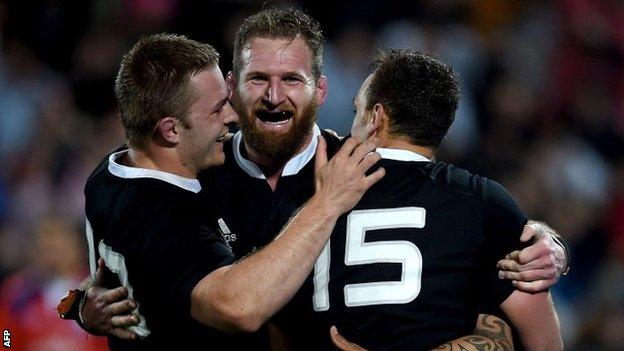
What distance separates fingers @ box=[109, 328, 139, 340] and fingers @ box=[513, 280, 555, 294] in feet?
4.44

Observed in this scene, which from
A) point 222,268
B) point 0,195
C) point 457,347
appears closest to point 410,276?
point 457,347

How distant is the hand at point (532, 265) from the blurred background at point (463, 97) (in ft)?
13.7

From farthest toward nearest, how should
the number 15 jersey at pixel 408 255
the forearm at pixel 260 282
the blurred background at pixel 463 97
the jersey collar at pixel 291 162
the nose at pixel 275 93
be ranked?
the blurred background at pixel 463 97
the jersey collar at pixel 291 162
the nose at pixel 275 93
the number 15 jersey at pixel 408 255
the forearm at pixel 260 282

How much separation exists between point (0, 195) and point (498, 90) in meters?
4.23

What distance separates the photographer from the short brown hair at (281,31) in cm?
486

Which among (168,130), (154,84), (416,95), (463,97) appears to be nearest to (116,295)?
(168,130)

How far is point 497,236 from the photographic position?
3.87 meters

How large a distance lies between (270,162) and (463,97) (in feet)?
16.5

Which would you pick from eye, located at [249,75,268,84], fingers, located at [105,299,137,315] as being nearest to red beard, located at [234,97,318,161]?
eye, located at [249,75,268,84]

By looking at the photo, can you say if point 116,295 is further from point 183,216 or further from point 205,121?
point 205,121

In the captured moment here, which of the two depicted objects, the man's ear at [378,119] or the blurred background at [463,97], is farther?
the blurred background at [463,97]

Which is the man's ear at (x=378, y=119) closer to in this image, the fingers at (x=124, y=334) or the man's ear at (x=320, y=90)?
the man's ear at (x=320, y=90)

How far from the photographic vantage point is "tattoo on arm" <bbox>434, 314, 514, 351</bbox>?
378 cm

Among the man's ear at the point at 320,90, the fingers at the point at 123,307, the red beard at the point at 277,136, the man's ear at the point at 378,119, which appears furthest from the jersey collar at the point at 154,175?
the man's ear at the point at 320,90
